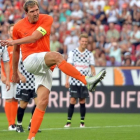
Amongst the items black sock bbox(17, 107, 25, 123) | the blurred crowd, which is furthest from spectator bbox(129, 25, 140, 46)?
black sock bbox(17, 107, 25, 123)

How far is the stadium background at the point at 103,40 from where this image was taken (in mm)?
17109

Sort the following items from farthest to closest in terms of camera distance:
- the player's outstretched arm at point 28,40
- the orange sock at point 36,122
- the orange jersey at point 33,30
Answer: the orange jersey at point 33,30, the orange sock at point 36,122, the player's outstretched arm at point 28,40

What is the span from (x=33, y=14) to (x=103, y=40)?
1247 cm

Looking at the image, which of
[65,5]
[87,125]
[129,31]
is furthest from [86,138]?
[65,5]

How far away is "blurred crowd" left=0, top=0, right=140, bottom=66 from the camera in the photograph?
19953 millimetres

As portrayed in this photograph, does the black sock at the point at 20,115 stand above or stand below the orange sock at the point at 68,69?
below

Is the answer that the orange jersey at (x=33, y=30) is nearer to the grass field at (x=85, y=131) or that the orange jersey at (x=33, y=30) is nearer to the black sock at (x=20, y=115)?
the grass field at (x=85, y=131)

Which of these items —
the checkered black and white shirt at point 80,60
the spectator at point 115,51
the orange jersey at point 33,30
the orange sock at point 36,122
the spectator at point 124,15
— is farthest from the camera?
the spectator at point 124,15

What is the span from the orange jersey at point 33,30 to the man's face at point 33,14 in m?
0.10

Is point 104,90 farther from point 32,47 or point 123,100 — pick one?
point 32,47

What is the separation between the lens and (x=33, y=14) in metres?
8.40

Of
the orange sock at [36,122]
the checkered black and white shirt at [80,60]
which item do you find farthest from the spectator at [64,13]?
the orange sock at [36,122]

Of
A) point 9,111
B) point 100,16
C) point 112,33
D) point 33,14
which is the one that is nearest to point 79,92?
point 9,111

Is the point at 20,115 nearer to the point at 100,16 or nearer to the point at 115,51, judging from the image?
the point at 115,51
